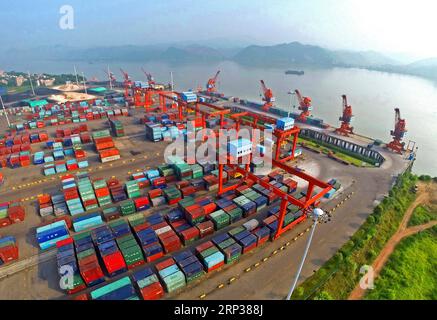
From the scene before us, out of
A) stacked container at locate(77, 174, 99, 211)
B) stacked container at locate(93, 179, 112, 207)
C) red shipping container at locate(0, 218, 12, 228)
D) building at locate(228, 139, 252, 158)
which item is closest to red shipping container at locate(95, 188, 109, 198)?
stacked container at locate(93, 179, 112, 207)

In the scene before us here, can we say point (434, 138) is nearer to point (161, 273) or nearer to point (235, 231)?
point (235, 231)

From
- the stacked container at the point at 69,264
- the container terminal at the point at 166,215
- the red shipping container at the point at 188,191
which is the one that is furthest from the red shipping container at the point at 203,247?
the stacked container at the point at 69,264

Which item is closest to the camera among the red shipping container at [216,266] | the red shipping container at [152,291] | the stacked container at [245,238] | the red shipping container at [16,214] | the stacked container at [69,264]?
the red shipping container at [152,291]

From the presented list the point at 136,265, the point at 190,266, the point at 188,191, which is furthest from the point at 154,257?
the point at 188,191

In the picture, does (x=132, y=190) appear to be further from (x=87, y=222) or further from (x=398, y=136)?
(x=398, y=136)

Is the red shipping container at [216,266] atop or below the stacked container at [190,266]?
below

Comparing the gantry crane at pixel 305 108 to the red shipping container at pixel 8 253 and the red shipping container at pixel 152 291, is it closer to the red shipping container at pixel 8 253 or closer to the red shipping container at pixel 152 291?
the red shipping container at pixel 152 291
